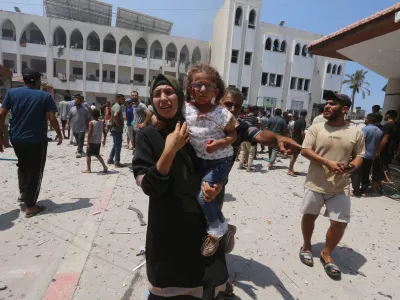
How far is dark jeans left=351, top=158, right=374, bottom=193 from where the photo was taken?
5695mm

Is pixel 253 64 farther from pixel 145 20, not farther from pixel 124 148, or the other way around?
pixel 124 148

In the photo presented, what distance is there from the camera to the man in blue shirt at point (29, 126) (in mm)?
3602

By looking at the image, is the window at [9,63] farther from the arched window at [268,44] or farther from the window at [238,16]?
the arched window at [268,44]

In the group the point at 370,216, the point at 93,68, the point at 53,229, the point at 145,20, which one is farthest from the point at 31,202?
the point at 145,20

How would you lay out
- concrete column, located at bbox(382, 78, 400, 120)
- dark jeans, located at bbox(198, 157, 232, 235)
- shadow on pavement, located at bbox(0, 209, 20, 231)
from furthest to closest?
concrete column, located at bbox(382, 78, 400, 120) → shadow on pavement, located at bbox(0, 209, 20, 231) → dark jeans, located at bbox(198, 157, 232, 235)

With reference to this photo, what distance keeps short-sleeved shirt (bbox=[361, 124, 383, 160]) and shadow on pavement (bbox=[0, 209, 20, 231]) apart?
6.61m

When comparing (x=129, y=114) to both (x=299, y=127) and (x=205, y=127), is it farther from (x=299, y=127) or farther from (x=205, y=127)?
(x=205, y=127)

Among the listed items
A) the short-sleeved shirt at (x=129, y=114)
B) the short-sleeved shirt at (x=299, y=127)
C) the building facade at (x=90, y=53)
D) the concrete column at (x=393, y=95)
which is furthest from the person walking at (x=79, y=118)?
the building facade at (x=90, y=53)

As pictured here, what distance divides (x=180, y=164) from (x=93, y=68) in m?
34.5

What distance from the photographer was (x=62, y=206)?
165 inches

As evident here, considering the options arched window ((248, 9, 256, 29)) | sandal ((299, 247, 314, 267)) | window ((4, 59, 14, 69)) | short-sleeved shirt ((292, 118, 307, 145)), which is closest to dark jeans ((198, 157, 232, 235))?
sandal ((299, 247, 314, 267))

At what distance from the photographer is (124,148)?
9.99 meters

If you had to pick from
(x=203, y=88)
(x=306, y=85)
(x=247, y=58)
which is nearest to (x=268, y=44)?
(x=247, y=58)

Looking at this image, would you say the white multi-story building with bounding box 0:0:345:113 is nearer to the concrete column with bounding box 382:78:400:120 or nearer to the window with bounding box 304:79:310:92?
the window with bounding box 304:79:310:92
